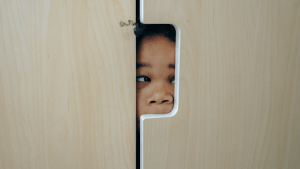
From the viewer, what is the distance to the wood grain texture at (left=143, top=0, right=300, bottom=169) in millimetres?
404

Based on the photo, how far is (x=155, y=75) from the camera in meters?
0.43

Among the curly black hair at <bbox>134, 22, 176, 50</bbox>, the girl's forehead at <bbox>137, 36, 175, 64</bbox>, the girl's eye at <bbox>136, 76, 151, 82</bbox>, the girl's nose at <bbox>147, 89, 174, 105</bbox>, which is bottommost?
the girl's nose at <bbox>147, 89, 174, 105</bbox>

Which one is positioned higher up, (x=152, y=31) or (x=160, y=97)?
(x=152, y=31)

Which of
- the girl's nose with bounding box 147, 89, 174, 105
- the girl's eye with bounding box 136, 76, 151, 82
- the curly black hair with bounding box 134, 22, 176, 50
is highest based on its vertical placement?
the curly black hair with bounding box 134, 22, 176, 50

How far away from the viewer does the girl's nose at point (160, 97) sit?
43 centimetres

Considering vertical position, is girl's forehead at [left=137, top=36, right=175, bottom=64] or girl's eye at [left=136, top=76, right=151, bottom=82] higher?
girl's forehead at [left=137, top=36, right=175, bottom=64]

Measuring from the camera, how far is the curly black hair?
40 centimetres

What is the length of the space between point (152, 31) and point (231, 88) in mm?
195

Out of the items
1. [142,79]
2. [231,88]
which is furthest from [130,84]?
[231,88]

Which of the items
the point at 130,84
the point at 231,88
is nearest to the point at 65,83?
the point at 130,84

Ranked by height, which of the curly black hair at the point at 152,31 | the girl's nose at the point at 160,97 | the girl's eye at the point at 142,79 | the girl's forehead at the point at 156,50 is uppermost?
the curly black hair at the point at 152,31

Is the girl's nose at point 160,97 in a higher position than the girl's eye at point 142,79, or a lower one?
lower

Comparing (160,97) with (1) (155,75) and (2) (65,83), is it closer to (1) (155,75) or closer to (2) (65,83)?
(1) (155,75)

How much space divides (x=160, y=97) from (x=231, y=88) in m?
0.14
